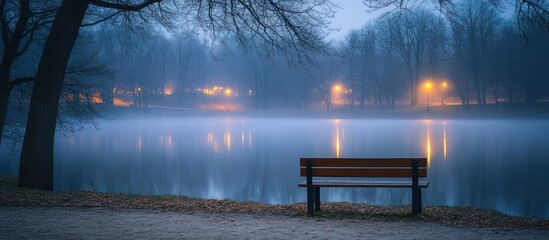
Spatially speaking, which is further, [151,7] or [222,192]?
[222,192]

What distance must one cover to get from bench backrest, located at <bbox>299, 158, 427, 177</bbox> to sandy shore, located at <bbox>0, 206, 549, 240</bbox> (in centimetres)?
93

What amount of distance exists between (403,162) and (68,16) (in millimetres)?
8356

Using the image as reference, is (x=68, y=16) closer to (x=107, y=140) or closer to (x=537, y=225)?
(x=537, y=225)

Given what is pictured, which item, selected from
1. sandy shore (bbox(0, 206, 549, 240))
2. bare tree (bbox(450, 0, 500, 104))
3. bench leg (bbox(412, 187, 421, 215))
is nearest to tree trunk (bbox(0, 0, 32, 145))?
sandy shore (bbox(0, 206, 549, 240))

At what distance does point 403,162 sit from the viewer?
8.95 meters

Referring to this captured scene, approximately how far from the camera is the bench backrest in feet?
29.4

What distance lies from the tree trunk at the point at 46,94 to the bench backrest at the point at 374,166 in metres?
6.64

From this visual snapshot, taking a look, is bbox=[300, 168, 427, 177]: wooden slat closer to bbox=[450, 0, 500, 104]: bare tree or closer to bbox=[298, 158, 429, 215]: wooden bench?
bbox=[298, 158, 429, 215]: wooden bench

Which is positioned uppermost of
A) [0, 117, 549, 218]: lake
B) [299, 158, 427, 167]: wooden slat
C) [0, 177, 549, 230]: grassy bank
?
[299, 158, 427, 167]: wooden slat

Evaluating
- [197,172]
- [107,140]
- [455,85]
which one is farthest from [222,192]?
[455,85]

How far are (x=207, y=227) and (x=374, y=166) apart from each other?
3.21m

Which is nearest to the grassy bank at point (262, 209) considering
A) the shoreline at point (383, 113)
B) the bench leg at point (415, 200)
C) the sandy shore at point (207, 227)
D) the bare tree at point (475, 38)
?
the bench leg at point (415, 200)

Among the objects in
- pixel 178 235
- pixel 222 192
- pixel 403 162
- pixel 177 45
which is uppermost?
pixel 177 45

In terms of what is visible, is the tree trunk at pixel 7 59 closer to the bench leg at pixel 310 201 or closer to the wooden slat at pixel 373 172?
the bench leg at pixel 310 201
